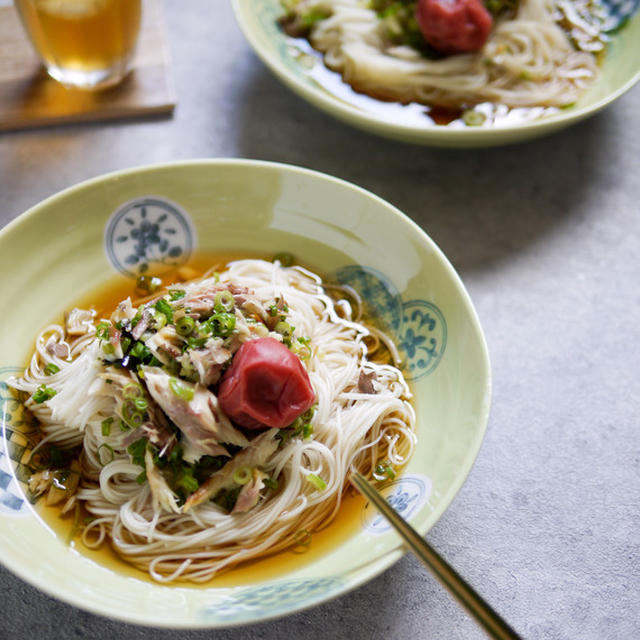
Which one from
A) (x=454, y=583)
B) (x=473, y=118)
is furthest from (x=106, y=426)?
(x=473, y=118)

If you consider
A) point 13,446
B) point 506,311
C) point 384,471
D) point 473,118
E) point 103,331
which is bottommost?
point 506,311

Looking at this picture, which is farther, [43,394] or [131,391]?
[43,394]

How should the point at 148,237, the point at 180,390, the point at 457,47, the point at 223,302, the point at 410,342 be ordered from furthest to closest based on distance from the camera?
the point at 457,47 → the point at 148,237 → the point at 410,342 → the point at 223,302 → the point at 180,390

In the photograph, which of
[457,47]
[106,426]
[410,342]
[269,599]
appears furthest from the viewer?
[457,47]

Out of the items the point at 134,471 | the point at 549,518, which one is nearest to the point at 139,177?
the point at 134,471

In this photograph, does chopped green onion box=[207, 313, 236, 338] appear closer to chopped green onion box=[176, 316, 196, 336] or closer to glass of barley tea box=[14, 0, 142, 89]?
chopped green onion box=[176, 316, 196, 336]

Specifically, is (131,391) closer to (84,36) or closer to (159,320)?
(159,320)

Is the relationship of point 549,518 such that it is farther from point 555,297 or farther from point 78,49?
point 78,49
